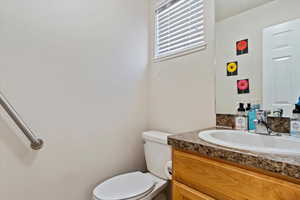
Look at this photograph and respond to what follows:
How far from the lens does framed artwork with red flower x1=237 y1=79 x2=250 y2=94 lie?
0.96 m

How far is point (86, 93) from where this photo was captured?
1.22 metres

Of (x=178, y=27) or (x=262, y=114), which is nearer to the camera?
(x=262, y=114)

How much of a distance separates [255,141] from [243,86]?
1.09 feet

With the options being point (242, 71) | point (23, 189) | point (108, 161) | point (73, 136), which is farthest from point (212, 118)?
point (23, 189)

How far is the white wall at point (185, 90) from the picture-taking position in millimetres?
1109

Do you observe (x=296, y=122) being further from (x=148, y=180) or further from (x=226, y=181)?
(x=148, y=180)

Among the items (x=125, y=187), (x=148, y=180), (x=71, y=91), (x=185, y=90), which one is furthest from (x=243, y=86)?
(x=71, y=91)

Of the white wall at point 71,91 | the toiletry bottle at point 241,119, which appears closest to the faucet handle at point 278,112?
the toiletry bottle at point 241,119

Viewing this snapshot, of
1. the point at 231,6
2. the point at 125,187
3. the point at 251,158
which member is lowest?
the point at 125,187

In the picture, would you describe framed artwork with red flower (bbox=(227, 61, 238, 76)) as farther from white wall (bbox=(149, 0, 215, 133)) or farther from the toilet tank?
the toilet tank

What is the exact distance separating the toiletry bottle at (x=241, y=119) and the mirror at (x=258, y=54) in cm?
4

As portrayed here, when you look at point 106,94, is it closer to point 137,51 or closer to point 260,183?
point 137,51

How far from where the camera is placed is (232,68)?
102 centimetres

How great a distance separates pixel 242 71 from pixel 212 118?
343mm
